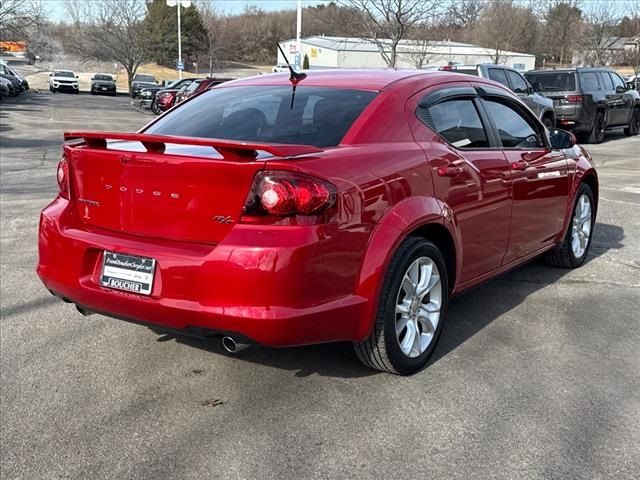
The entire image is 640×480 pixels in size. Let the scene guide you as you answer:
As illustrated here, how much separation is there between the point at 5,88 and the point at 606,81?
31217 mm

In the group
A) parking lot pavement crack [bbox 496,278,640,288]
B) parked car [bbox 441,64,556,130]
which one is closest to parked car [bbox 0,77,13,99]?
parked car [bbox 441,64,556,130]

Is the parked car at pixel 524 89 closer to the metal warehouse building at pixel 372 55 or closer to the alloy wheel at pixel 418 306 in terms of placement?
the alloy wheel at pixel 418 306

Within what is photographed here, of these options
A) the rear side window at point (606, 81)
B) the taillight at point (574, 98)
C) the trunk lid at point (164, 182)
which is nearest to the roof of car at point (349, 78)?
the trunk lid at point (164, 182)

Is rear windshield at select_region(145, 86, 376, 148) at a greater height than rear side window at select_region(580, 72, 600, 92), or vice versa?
rear side window at select_region(580, 72, 600, 92)

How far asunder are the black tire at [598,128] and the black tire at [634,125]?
2240mm

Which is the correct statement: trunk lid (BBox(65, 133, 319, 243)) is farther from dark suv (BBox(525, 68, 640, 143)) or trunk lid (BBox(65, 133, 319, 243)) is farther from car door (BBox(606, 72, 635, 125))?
car door (BBox(606, 72, 635, 125))

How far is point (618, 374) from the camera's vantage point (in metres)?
3.69

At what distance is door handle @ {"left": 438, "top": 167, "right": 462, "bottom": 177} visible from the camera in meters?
3.67

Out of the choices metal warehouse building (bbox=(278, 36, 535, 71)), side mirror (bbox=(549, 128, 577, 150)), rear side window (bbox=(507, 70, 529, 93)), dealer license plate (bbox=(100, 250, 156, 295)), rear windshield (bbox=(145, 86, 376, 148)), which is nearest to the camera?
dealer license plate (bbox=(100, 250, 156, 295))

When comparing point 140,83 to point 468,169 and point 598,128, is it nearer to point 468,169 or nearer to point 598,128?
point 598,128

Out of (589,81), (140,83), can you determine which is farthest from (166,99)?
(140,83)

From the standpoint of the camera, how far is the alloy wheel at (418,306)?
3525mm

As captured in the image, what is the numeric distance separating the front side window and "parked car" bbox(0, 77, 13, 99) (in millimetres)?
35369

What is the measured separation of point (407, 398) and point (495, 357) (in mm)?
788
